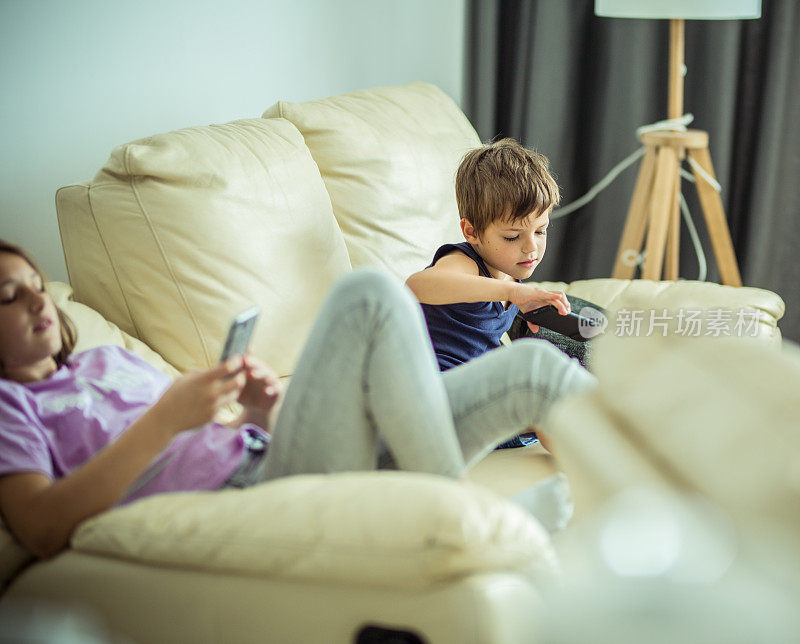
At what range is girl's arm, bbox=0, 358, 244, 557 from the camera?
917 millimetres

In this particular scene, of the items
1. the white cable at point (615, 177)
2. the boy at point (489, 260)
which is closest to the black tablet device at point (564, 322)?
the boy at point (489, 260)

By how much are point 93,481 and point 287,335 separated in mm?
653

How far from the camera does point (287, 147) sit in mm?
1669

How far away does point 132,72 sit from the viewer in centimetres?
171

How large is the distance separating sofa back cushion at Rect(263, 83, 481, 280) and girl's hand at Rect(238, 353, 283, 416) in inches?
26.8

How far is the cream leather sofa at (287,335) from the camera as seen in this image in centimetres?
77

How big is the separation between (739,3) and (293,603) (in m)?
2.06

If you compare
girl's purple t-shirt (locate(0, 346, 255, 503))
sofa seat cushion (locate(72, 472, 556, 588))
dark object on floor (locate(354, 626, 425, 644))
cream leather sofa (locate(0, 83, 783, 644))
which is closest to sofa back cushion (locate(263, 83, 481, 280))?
cream leather sofa (locate(0, 83, 783, 644))

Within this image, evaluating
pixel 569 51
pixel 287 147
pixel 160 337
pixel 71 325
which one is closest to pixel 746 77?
pixel 569 51

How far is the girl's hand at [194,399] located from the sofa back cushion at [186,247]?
48 cm

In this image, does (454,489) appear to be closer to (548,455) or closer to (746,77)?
(548,455)

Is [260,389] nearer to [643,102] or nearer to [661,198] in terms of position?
[661,198]

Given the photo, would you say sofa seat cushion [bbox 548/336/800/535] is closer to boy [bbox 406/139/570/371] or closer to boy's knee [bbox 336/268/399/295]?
boy's knee [bbox 336/268/399/295]

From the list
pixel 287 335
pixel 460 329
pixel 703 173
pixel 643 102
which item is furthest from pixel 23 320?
pixel 643 102
